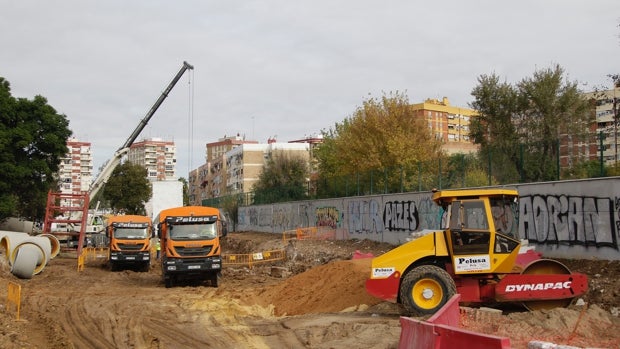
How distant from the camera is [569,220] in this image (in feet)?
60.4

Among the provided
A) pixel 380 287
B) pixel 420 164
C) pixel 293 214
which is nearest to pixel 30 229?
pixel 293 214

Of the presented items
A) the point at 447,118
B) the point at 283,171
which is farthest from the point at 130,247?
the point at 447,118

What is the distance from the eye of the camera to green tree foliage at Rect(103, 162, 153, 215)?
82.1 m

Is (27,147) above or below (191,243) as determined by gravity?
above

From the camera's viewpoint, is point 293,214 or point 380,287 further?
point 293,214

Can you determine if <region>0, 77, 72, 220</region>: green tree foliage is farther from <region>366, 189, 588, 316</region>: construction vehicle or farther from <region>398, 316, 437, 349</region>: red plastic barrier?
<region>398, 316, 437, 349</region>: red plastic barrier

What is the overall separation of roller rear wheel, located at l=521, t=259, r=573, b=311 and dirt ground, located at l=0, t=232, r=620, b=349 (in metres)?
0.26

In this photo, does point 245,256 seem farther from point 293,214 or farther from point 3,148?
point 3,148

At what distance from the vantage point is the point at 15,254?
2747cm

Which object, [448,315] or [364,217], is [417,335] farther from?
[364,217]

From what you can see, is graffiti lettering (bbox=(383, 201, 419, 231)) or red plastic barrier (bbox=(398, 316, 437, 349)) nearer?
red plastic barrier (bbox=(398, 316, 437, 349))

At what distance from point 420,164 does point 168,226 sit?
39.9ft

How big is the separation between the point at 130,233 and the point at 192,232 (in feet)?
31.7

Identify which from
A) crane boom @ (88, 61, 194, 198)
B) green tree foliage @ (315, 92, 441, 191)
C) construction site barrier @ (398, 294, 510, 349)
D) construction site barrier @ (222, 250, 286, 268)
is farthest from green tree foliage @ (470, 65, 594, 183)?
construction site barrier @ (398, 294, 510, 349)
